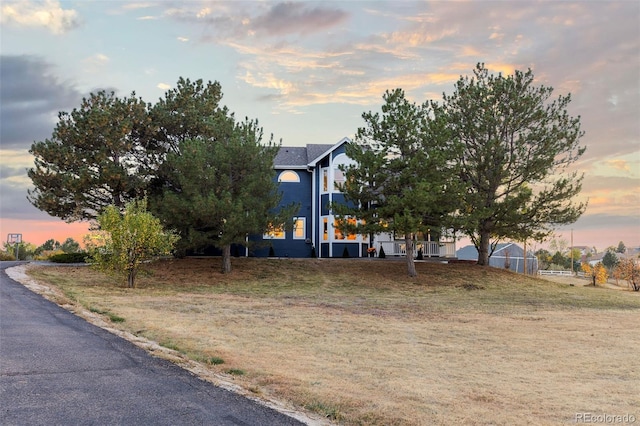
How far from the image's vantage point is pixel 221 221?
103 ft

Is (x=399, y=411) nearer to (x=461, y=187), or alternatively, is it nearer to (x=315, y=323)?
(x=315, y=323)

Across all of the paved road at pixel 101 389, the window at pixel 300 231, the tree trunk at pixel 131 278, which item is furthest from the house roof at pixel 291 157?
the paved road at pixel 101 389

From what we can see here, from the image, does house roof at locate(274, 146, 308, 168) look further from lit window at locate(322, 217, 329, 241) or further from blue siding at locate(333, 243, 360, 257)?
blue siding at locate(333, 243, 360, 257)

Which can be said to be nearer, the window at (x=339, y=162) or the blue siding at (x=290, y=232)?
the window at (x=339, y=162)

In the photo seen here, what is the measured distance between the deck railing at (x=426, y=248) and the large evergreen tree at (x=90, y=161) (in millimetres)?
18794

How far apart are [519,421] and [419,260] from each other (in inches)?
1340

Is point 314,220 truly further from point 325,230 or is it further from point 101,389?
point 101,389

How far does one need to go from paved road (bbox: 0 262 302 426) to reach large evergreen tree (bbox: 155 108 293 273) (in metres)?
18.8

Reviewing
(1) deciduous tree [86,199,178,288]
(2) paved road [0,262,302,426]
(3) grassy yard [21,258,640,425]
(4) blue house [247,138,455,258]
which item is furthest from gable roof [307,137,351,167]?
(2) paved road [0,262,302,426]

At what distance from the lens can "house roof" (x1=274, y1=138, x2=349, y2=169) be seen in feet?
134

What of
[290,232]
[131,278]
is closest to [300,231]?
[290,232]
